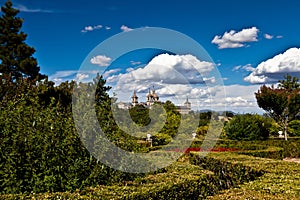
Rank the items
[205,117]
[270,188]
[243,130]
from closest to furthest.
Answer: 1. [270,188]
2. [243,130]
3. [205,117]

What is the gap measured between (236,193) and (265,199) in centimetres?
51

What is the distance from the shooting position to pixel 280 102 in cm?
2138

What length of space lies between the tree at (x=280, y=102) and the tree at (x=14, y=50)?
15.7m

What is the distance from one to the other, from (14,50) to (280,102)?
63.5 ft

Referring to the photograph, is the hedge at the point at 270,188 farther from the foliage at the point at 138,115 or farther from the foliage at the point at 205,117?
the foliage at the point at 205,117

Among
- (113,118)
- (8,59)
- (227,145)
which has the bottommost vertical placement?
(227,145)

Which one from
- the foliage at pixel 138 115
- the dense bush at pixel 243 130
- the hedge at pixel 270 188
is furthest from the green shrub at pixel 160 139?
the hedge at pixel 270 188

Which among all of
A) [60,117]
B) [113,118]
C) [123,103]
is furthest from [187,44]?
[60,117]

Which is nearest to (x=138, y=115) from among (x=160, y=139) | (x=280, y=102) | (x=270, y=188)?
(x=270, y=188)

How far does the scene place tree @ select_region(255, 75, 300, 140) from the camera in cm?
2138

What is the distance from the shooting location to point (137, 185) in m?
5.38

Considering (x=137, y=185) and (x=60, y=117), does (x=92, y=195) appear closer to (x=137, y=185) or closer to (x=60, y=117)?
(x=137, y=185)

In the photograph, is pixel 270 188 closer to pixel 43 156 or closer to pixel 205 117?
pixel 43 156

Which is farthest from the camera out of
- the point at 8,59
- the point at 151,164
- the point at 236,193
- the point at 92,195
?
the point at 8,59
